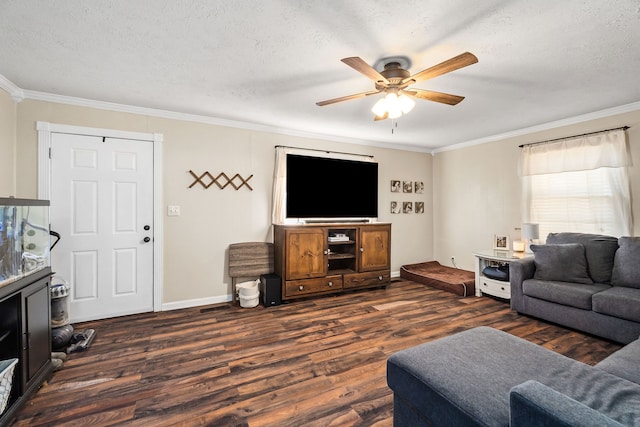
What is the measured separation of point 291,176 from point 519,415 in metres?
3.50

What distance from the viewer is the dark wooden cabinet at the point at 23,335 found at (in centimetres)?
172

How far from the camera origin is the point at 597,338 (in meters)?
2.70

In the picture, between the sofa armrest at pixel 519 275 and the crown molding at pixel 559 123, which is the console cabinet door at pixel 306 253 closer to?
the sofa armrest at pixel 519 275

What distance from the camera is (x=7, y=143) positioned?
8.79 ft

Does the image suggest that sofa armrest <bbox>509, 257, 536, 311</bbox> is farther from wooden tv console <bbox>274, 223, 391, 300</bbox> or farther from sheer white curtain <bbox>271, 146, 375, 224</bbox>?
sheer white curtain <bbox>271, 146, 375, 224</bbox>

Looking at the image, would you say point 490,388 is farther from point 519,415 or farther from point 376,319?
point 376,319

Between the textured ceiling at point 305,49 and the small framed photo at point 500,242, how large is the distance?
1.89 m

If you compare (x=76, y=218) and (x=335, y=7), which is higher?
(x=335, y=7)

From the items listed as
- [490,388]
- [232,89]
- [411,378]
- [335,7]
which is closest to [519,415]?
[490,388]

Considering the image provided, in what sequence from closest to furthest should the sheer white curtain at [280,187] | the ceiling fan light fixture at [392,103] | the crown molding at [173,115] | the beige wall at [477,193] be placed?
the ceiling fan light fixture at [392,103], the crown molding at [173,115], the sheer white curtain at [280,187], the beige wall at [477,193]

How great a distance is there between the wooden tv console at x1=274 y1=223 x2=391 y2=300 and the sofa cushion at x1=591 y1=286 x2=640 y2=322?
2.37 metres

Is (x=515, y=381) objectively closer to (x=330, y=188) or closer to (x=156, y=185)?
(x=330, y=188)

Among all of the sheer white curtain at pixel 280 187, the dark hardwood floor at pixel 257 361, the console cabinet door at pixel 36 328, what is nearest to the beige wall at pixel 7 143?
the console cabinet door at pixel 36 328

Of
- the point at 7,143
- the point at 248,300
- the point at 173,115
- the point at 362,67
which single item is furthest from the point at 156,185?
the point at 362,67
